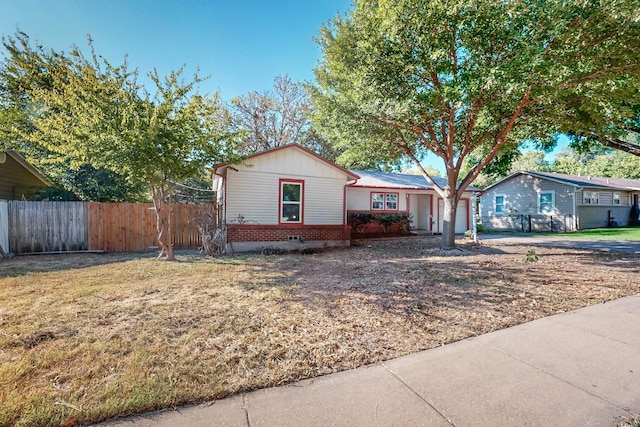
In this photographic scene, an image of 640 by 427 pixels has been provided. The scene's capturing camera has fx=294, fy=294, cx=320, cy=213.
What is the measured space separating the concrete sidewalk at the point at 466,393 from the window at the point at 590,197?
21319mm

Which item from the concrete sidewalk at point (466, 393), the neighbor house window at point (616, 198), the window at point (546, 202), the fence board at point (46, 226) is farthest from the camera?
the neighbor house window at point (616, 198)

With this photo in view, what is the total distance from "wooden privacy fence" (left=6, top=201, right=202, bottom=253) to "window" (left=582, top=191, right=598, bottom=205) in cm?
2347

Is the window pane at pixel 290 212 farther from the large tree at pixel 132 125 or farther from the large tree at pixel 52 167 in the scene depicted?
the large tree at pixel 52 167

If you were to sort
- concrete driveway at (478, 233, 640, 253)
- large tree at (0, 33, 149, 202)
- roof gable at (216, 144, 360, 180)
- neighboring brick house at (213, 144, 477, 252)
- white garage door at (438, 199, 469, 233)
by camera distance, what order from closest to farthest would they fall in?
roof gable at (216, 144, 360, 180), neighboring brick house at (213, 144, 477, 252), concrete driveway at (478, 233, 640, 253), large tree at (0, 33, 149, 202), white garage door at (438, 199, 469, 233)

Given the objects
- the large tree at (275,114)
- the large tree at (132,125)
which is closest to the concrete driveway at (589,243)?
the large tree at (132,125)

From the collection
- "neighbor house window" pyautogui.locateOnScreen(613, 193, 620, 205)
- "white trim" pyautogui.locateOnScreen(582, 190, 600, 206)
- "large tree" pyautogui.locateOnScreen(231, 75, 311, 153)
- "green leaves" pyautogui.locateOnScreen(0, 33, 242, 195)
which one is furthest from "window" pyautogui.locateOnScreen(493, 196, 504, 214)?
"green leaves" pyautogui.locateOnScreen(0, 33, 242, 195)

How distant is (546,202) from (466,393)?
22.7 m

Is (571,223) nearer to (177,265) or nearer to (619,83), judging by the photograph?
(619,83)

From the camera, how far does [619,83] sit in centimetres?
657

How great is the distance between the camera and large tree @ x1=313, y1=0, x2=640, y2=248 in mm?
6461

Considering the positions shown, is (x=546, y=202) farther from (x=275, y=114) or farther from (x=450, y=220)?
(x=275, y=114)

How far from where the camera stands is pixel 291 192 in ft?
36.7

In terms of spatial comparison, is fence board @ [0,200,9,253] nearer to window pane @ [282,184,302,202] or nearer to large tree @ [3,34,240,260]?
large tree @ [3,34,240,260]

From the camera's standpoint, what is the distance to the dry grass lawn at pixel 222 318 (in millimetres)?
2406
